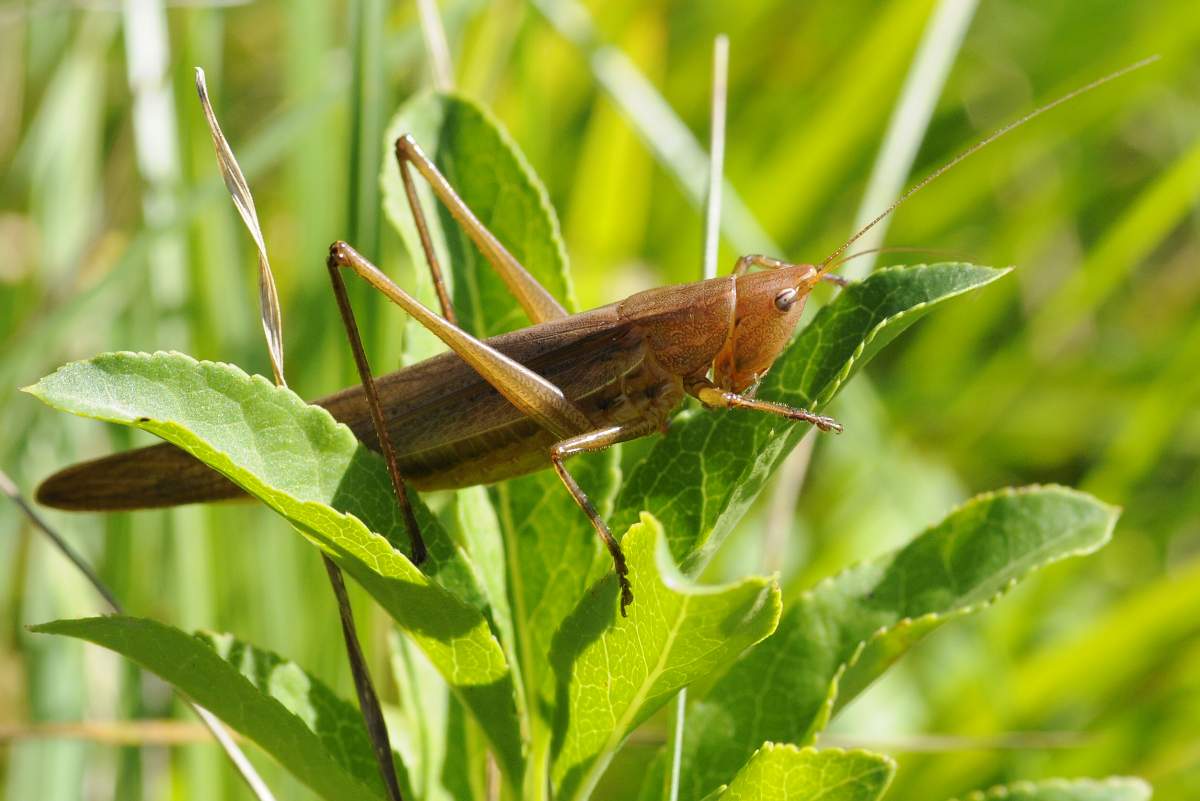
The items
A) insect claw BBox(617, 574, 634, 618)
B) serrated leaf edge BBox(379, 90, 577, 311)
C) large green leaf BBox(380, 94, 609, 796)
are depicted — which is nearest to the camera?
insect claw BBox(617, 574, 634, 618)

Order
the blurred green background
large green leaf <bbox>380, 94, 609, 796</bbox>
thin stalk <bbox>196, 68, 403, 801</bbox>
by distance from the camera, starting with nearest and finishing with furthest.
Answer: thin stalk <bbox>196, 68, 403, 801</bbox>, large green leaf <bbox>380, 94, 609, 796</bbox>, the blurred green background

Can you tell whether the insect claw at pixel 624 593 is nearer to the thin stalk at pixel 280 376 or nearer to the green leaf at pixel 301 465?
the green leaf at pixel 301 465

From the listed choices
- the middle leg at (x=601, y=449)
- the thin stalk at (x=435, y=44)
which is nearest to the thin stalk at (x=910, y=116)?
the middle leg at (x=601, y=449)

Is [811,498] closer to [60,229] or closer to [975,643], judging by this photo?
[975,643]

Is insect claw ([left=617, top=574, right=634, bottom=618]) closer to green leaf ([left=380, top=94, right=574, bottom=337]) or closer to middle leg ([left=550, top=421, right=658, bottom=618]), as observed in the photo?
middle leg ([left=550, top=421, right=658, bottom=618])

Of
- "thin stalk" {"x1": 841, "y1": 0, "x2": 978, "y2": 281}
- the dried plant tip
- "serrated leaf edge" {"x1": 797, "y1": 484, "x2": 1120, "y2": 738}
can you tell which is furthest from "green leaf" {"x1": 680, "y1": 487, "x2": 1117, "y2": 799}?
"thin stalk" {"x1": 841, "y1": 0, "x2": 978, "y2": 281}

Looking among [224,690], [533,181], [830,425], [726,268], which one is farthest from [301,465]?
[726,268]

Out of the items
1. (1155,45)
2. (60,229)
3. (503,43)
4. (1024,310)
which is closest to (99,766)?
(60,229)
